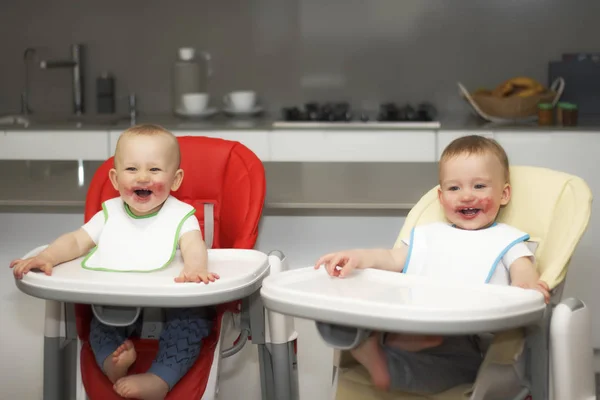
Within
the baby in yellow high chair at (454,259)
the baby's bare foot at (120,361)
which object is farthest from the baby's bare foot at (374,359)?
the baby's bare foot at (120,361)

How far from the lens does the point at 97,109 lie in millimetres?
4125

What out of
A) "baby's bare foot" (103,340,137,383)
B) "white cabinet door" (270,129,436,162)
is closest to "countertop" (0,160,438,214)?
"baby's bare foot" (103,340,137,383)

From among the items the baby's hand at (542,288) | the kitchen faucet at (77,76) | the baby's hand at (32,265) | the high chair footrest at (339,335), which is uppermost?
the kitchen faucet at (77,76)

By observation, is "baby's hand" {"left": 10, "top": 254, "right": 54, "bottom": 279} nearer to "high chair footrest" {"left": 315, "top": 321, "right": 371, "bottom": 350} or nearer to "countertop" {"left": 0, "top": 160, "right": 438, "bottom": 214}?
"countertop" {"left": 0, "top": 160, "right": 438, "bottom": 214}

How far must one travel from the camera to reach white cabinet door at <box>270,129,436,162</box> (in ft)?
11.3

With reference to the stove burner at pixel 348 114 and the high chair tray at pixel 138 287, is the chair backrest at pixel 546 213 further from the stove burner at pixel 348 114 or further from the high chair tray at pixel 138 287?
the stove burner at pixel 348 114

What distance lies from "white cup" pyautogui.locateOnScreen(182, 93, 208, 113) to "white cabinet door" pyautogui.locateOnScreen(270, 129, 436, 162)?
45cm

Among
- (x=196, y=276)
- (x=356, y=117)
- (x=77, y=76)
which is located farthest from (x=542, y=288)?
(x=77, y=76)

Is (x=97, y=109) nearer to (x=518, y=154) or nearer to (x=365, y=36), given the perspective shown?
(x=365, y=36)

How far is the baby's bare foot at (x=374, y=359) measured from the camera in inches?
60.6

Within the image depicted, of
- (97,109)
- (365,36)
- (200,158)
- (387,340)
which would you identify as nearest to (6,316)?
(200,158)

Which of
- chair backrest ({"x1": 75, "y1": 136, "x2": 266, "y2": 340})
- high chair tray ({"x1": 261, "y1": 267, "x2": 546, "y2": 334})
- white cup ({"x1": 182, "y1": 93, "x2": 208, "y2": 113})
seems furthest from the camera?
white cup ({"x1": 182, "y1": 93, "x2": 208, "y2": 113})

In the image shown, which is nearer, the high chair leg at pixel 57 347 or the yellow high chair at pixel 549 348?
the yellow high chair at pixel 549 348

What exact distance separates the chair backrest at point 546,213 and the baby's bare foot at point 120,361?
0.60 metres
